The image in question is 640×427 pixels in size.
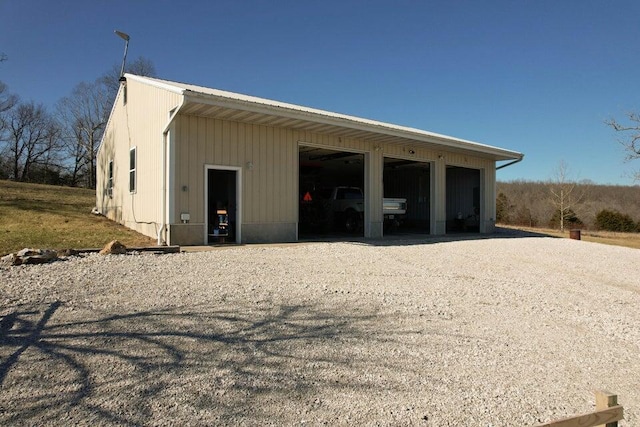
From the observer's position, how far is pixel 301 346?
3748 millimetres

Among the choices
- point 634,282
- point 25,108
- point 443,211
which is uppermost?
point 25,108

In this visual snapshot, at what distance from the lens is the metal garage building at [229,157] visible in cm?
1003

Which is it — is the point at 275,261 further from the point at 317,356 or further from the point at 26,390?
the point at 26,390

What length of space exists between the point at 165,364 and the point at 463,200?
60.2 feet

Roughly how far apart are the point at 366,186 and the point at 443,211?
4.02 meters

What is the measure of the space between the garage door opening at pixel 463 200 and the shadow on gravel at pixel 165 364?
15.9 m

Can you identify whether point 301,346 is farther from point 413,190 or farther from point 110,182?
point 413,190

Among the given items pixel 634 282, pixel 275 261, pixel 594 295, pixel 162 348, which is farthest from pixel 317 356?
pixel 634 282

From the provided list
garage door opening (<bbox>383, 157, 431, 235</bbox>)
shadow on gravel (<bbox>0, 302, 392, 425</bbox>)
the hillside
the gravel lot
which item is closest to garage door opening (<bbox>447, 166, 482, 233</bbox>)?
garage door opening (<bbox>383, 157, 431, 235</bbox>)

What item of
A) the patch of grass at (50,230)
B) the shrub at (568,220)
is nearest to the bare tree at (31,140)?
the patch of grass at (50,230)

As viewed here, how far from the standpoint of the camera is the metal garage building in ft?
32.9

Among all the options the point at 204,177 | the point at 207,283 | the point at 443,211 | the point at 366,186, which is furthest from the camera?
the point at 443,211

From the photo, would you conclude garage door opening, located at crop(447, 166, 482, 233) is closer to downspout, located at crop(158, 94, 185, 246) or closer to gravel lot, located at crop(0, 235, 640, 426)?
gravel lot, located at crop(0, 235, 640, 426)

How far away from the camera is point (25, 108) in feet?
139
